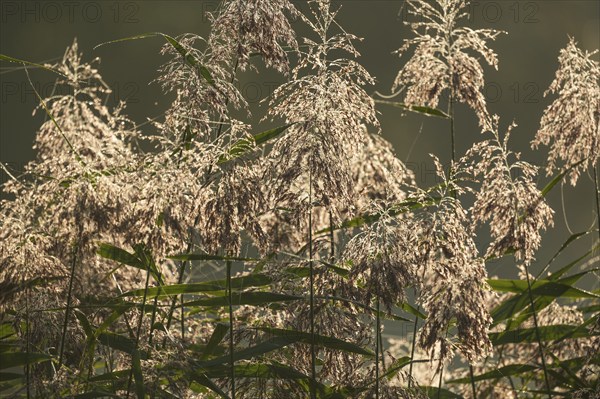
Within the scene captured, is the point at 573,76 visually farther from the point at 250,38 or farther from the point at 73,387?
the point at 73,387

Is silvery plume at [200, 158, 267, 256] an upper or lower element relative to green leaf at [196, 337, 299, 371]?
upper

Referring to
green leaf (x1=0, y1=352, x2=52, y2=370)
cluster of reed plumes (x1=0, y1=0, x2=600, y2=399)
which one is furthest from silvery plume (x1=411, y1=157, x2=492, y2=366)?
green leaf (x1=0, y1=352, x2=52, y2=370)

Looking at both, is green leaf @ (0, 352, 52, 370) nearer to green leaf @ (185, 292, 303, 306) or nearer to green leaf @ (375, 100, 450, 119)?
green leaf @ (185, 292, 303, 306)

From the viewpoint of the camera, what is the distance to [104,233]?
94.8 inches

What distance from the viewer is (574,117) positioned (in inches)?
99.0

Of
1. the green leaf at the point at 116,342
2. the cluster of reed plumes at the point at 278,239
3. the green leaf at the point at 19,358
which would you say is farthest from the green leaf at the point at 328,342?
the green leaf at the point at 19,358

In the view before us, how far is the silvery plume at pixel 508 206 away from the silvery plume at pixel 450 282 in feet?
0.29

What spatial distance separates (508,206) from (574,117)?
0.39 m

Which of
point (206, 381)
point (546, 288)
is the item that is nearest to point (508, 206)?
point (546, 288)

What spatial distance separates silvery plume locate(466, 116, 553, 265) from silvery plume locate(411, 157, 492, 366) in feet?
0.29

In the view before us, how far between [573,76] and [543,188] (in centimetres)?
34

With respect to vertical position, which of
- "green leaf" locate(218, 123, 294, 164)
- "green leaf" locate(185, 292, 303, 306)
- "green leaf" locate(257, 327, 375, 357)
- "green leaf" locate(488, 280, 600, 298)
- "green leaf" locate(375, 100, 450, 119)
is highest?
"green leaf" locate(375, 100, 450, 119)

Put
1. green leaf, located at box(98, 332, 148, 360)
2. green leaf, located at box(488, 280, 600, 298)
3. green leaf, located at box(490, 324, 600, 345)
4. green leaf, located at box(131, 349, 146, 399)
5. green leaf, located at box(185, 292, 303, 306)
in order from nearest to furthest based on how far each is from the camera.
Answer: green leaf, located at box(131, 349, 146, 399) → green leaf, located at box(185, 292, 303, 306) → green leaf, located at box(98, 332, 148, 360) → green leaf, located at box(488, 280, 600, 298) → green leaf, located at box(490, 324, 600, 345)

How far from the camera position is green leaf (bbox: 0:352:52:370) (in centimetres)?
201
